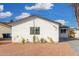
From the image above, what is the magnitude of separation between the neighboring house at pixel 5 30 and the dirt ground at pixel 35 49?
0.23 m

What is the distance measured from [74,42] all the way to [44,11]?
1604 millimetres

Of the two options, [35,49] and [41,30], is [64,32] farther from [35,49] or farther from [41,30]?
[35,49]

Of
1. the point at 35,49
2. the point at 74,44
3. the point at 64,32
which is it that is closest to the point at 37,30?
the point at 35,49

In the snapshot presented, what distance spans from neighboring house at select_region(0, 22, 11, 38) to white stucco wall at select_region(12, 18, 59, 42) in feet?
0.71

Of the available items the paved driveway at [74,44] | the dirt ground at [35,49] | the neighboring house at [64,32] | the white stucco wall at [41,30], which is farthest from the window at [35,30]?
the paved driveway at [74,44]

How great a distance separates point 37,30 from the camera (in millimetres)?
11773

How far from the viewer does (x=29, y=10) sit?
1148 cm

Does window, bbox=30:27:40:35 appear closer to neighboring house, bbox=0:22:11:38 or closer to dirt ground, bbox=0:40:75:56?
dirt ground, bbox=0:40:75:56

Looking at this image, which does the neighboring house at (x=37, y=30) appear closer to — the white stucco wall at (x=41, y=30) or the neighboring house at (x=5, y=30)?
the white stucco wall at (x=41, y=30)

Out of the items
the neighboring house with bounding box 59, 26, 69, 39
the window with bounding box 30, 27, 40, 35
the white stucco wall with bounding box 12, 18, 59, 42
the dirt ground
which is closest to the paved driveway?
the dirt ground

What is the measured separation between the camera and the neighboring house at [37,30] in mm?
11664

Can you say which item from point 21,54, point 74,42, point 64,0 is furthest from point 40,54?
point 64,0

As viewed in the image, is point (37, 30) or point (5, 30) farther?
point (37, 30)

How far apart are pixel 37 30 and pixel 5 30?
4.09 ft
